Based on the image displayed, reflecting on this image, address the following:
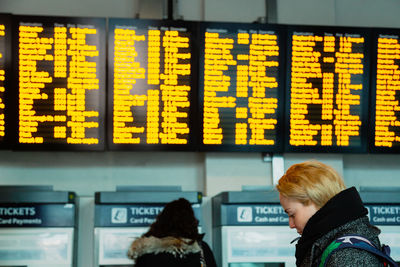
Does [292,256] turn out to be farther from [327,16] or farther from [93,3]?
[93,3]

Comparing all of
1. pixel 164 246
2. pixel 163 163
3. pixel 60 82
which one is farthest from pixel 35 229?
pixel 164 246

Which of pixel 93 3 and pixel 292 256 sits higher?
pixel 93 3

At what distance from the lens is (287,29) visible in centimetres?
509

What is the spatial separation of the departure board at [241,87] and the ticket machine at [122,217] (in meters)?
0.65

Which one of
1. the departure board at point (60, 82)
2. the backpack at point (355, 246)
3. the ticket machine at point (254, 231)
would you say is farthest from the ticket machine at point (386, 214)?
the backpack at point (355, 246)

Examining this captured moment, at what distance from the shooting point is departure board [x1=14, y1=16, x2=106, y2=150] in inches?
188

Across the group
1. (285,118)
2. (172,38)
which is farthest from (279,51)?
(172,38)

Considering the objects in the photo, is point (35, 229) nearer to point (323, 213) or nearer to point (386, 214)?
point (386, 214)

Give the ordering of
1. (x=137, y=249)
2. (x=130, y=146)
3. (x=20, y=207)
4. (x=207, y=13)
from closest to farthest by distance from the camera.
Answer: (x=137, y=249) → (x=20, y=207) → (x=130, y=146) → (x=207, y=13)

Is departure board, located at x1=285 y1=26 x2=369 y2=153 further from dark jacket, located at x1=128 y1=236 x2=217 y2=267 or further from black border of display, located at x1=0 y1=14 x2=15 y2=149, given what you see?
black border of display, located at x1=0 y1=14 x2=15 y2=149

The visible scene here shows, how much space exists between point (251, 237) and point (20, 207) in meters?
1.77

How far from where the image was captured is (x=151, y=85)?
489 centimetres

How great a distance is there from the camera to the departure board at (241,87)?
16.1 feet

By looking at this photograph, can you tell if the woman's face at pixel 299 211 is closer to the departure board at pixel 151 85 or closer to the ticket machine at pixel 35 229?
the ticket machine at pixel 35 229
